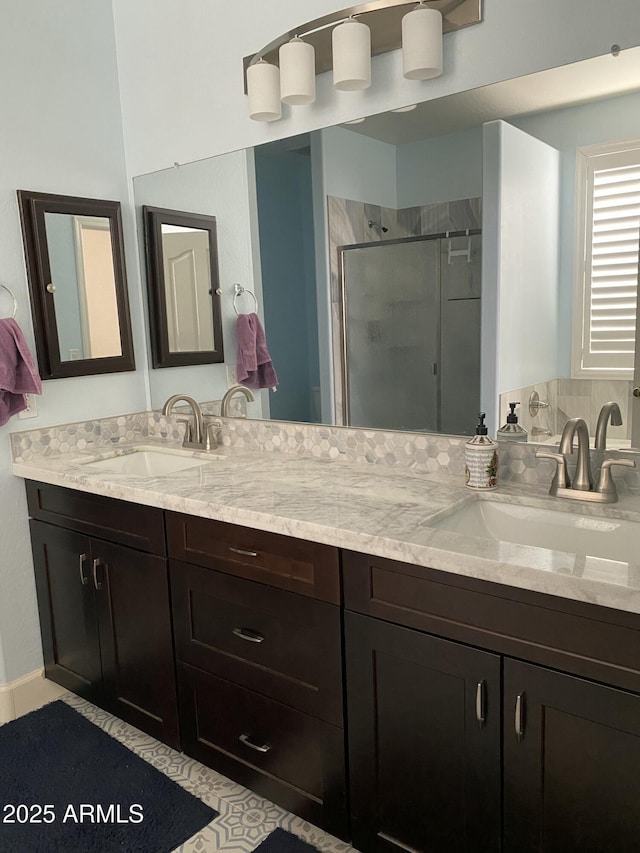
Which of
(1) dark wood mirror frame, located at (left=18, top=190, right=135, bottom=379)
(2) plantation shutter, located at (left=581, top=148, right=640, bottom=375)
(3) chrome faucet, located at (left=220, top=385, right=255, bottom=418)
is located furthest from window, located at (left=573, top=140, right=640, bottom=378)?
(1) dark wood mirror frame, located at (left=18, top=190, right=135, bottom=379)

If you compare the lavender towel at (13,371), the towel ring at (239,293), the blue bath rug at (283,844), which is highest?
the towel ring at (239,293)

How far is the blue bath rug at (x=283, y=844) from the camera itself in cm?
174

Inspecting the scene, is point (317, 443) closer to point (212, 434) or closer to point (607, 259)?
point (212, 434)

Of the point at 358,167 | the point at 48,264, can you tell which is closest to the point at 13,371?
the point at 48,264

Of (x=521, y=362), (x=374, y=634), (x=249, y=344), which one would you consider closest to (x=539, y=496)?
(x=521, y=362)

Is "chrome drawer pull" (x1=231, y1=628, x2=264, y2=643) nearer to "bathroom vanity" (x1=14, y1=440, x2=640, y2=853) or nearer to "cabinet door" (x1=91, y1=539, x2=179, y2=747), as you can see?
"bathroom vanity" (x1=14, y1=440, x2=640, y2=853)

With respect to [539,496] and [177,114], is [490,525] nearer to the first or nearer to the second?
[539,496]

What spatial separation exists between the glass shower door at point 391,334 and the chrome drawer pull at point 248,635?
739mm

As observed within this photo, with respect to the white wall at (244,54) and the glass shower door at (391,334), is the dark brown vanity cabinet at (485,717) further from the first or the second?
the white wall at (244,54)

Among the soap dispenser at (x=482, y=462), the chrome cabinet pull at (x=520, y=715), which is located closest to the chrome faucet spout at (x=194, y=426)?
the soap dispenser at (x=482, y=462)

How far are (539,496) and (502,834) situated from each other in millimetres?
755

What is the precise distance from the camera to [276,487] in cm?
190

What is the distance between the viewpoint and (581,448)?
1.66 meters

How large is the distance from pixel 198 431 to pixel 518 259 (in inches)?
52.0
